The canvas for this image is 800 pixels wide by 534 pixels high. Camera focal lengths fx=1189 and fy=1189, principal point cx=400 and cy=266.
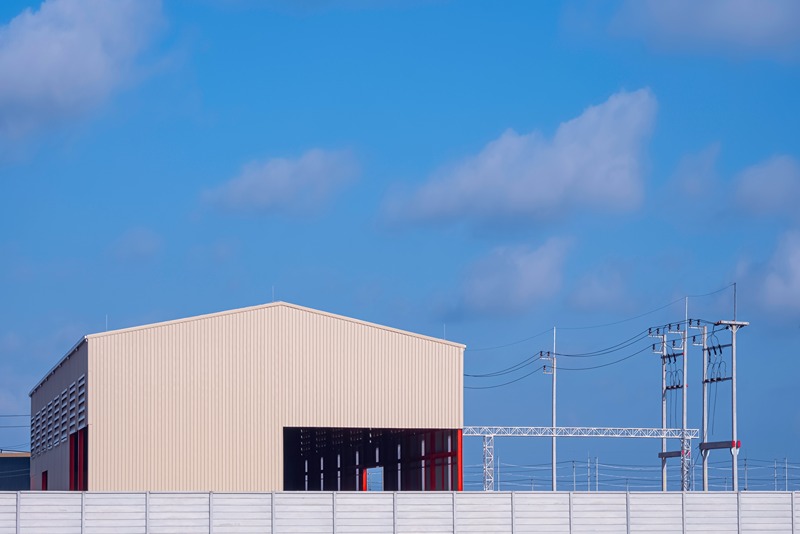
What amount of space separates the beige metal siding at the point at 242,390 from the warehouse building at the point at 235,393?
0.14 ft

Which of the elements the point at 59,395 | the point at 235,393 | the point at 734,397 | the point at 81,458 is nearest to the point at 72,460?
the point at 81,458

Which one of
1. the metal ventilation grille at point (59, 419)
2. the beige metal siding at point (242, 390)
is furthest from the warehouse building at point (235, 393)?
the metal ventilation grille at point (59, 419)

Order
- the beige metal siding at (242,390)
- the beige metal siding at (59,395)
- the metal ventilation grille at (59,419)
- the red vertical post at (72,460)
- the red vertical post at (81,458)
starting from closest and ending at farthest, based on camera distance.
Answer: the beige metal siding at (242,390), the metal ventilation grille at (59,419), the red vertical post at (81,458), the beige metal siding at (59,395), the red vertical post at (72,460)

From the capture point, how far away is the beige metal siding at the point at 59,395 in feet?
166

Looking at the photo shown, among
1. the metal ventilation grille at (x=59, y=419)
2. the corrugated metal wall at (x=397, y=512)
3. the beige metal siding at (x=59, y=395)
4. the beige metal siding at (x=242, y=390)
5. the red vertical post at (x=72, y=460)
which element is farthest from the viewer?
the red vertical post at (x=72, y=460)

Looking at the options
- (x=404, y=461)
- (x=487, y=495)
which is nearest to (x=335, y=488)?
(x=404, y=461)

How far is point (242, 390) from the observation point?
49.0 metres

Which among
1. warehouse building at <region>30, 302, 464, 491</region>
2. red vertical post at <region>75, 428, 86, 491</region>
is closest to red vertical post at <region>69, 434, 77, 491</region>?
warehouse building at <region>30, 302, 464, 491</region>

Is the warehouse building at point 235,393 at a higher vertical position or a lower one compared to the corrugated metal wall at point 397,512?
higher

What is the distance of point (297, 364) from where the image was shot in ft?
164

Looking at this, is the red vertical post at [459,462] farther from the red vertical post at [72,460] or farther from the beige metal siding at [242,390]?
the red vertical post at [72,460]

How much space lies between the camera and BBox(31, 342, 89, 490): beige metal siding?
5058 centimetres

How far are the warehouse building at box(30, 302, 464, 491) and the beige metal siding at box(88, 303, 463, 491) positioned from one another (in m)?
0.04

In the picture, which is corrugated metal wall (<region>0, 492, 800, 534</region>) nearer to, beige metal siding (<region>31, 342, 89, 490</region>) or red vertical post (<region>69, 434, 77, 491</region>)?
beige metal siding (<region>31, 342, 89, 490</region>)
